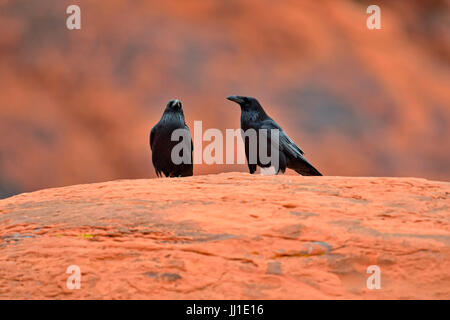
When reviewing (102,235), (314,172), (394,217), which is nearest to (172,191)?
(102,235)

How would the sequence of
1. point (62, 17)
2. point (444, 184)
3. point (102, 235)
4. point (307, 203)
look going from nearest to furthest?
1. point (102, 235)
2. point (307, 203)
3. point (444, 184)
4. point (62, 17)

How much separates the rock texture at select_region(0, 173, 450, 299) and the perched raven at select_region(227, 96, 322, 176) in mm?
2190

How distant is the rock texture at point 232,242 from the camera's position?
2.26 m

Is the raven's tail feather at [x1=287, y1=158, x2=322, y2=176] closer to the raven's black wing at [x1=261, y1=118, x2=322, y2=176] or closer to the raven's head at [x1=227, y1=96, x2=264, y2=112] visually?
the raven's black wing at [x1=261, y1=118, x2=322, y2=176]

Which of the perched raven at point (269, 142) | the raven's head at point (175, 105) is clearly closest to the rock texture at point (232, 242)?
the perched raven at point (269, 142)

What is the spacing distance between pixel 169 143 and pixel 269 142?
1172 mm

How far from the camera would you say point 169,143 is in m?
5.62

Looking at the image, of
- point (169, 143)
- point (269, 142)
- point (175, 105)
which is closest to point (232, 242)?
point (269, 142)

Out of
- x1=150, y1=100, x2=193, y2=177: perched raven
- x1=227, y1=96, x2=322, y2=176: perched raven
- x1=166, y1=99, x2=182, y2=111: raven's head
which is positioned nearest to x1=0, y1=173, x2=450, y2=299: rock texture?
x1=227, y1=96, x2=322, y2=176: perched raven

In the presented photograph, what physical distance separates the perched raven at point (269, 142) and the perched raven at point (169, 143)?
0.70 metres

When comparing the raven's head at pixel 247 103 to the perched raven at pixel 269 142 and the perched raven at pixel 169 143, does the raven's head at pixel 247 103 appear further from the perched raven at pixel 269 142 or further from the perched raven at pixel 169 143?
the perched raven at pixel 169 143

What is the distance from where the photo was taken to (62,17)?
796 centimetres

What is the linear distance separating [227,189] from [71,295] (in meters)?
1.35
